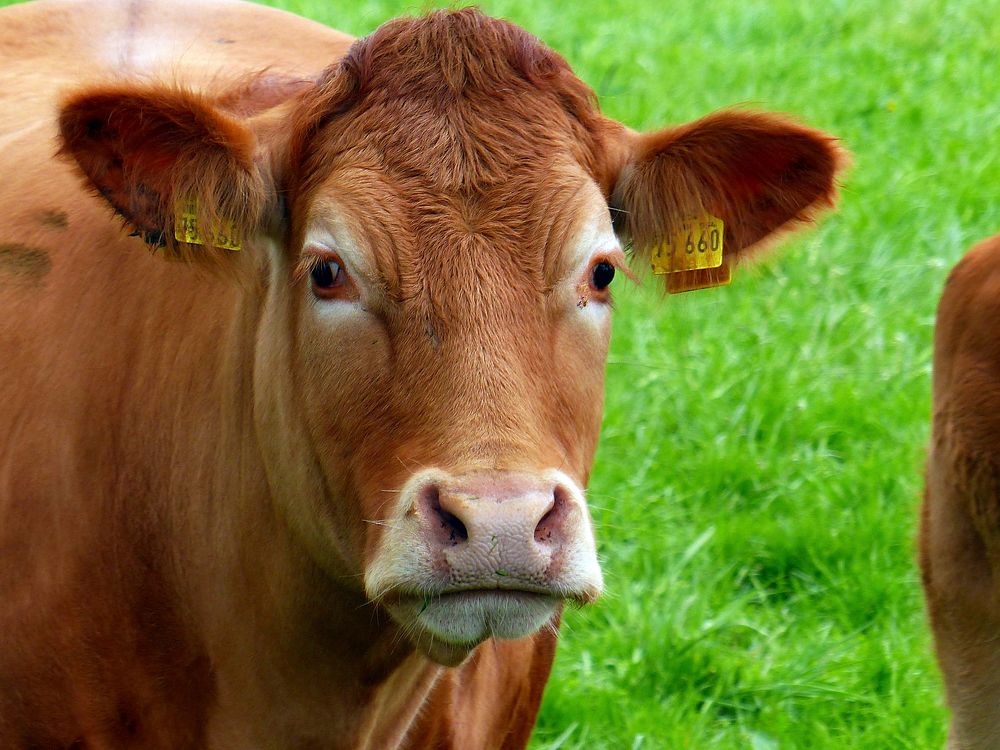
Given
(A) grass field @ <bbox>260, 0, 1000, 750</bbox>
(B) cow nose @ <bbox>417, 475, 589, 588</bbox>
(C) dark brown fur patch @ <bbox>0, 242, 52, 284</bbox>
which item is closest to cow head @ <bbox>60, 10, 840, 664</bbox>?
(B) cow nose @ <bbox>417, 475, 589, 588</bbox>

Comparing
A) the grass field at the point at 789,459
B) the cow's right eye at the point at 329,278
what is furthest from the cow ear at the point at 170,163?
the grass field at the point at 789,459

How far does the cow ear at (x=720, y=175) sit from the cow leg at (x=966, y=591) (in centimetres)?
70

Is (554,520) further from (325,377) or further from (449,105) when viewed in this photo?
(449,105)

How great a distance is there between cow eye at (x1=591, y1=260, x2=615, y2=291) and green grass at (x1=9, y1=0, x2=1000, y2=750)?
540 mm

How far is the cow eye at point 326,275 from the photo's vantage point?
2875 mm

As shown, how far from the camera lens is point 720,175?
328cm

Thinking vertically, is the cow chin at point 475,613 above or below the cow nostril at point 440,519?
below

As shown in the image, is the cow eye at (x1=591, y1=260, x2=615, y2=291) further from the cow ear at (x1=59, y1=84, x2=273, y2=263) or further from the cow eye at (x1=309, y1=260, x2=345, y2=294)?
the cow ear at (x1=59, y1=84, x2=273, y2=263)

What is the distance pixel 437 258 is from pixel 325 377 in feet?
1.20

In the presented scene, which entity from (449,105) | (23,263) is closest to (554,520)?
(449,105)

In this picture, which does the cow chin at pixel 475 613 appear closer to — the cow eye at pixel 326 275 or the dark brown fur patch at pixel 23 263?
the cow eye at pixel 326 275

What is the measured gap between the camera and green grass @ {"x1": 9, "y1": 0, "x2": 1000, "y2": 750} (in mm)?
4508

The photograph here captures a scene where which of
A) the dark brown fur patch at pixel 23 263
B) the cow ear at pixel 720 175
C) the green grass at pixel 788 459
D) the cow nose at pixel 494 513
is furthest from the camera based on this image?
the green grass at pixel 788 459

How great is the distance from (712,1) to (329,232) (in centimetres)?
804
